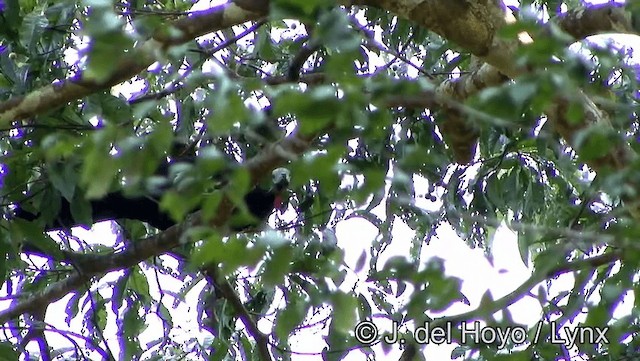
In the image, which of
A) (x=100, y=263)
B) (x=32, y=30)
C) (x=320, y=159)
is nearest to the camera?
(x=320, y=159)

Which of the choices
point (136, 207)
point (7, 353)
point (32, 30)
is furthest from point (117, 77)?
point (136, 207)

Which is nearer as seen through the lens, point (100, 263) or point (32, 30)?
point (32, 30)

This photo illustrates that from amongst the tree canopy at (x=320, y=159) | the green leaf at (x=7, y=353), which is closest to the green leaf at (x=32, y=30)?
the tree canopy at (x=320, y=159)

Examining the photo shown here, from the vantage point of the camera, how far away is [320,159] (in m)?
0.97

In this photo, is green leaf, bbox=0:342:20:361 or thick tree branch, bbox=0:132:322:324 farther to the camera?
thick tree branch, bbox=0:132:322:324

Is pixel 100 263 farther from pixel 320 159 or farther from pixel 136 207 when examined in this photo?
pixel 320 159

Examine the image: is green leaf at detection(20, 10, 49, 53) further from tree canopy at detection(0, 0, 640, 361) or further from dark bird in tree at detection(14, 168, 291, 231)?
dark bird in tree at detection(14, 168, 291, 231)

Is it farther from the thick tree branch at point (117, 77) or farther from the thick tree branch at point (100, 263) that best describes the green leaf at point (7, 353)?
the thick tree branch at point (117, 77)

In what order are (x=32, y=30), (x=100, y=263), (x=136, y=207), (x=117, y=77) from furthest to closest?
(x=136, y=207)
(x=100, y=263)
(x=32, y=30)
(x=117, y=77)

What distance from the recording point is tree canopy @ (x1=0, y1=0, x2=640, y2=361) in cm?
102

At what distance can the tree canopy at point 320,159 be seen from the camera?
3.35ft

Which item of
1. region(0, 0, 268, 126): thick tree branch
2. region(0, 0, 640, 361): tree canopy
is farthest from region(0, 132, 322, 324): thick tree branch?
region(0, 0, 268, 126): thick tree branch

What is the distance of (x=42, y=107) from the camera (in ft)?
6.62

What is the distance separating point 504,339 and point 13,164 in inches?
52.3
